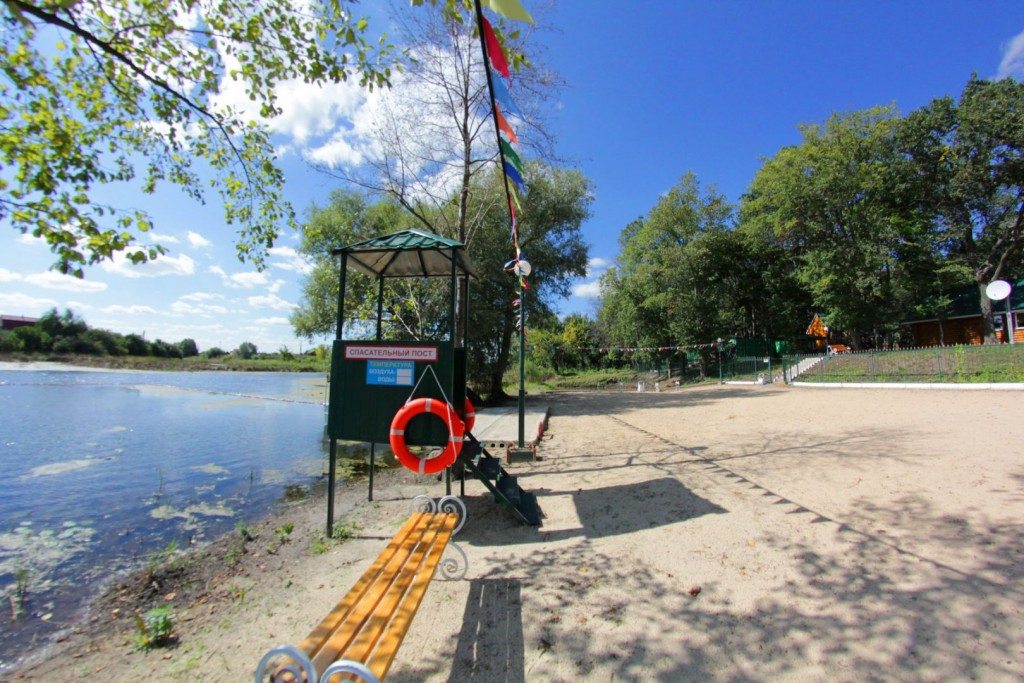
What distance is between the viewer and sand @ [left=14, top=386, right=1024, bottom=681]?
2.45 metres

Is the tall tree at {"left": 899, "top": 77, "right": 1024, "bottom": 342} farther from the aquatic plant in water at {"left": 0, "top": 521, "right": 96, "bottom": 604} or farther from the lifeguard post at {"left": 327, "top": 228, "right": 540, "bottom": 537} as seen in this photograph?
the aquatic plant in water at {"left": 0, "top": 521, "right": 96, "bottom": 604}

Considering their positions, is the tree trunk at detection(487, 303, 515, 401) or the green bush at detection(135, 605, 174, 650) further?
the tree trunk at detection(487, 303, 515, 401)

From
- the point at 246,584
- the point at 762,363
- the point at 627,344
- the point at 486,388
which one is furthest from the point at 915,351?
the point at 246,584

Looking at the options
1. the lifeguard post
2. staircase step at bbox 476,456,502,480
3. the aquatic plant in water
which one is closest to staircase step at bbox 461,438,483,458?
the lifeguard post

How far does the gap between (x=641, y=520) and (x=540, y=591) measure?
5.32 feet

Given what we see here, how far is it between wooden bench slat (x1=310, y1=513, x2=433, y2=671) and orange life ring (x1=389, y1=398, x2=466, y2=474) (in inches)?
31.6

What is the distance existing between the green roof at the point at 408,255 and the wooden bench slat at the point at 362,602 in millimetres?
2608

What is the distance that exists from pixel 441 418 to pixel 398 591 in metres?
1.86

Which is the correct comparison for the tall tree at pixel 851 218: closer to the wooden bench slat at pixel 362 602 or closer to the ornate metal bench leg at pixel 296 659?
the wooden bench slat at pixel 362 602

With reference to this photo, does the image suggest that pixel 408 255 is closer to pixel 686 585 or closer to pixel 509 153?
pixel 509 153

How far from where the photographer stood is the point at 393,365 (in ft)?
14.7

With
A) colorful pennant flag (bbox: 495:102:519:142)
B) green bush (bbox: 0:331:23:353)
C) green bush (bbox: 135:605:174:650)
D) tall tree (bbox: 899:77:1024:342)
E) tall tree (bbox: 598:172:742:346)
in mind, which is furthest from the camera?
green bush (bbox: 0:331:23:353)

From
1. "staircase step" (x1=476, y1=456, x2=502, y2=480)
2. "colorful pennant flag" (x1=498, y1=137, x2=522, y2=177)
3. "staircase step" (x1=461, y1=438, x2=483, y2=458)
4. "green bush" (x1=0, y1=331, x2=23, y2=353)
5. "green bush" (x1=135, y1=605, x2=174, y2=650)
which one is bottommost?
"green bush" (x1=135, y1=605, x2=174, y2=650)

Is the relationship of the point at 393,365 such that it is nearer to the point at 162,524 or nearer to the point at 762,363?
the point at 162,524
